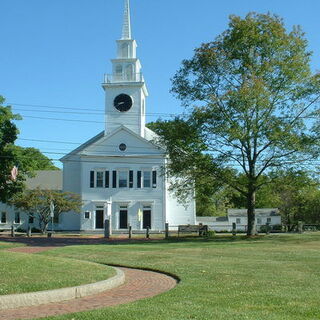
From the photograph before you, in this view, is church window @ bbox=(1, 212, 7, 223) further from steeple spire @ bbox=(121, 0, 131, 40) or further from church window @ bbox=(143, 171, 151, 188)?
steeple spire @ bbox=(121, 0, 131, 40)

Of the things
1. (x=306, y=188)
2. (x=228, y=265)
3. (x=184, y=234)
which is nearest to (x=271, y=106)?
(x=306, y=188)

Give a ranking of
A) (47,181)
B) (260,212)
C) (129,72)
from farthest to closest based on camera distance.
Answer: (260,212)
(47,181)
(129,72)

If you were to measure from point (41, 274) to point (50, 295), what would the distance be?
83.6 inches

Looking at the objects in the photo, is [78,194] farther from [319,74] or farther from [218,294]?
[218,294]

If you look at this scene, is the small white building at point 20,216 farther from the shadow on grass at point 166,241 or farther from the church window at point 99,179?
the shadow on grass at point 166,241

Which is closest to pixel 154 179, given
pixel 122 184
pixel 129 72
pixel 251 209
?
pixel 122 184

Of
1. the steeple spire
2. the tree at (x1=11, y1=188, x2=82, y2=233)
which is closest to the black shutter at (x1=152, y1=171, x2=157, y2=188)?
the tree at (x1=11, y1=188, x2=82, y2=233)

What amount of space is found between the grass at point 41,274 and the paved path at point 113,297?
2.02ft

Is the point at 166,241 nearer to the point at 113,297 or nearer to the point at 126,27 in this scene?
the point at 113,297

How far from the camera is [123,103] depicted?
51219 mm

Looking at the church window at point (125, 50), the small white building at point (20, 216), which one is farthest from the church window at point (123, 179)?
the church window at point (125, 50)

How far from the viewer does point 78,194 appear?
48156 mm

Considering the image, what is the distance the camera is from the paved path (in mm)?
8607

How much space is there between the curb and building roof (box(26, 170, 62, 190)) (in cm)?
4502
